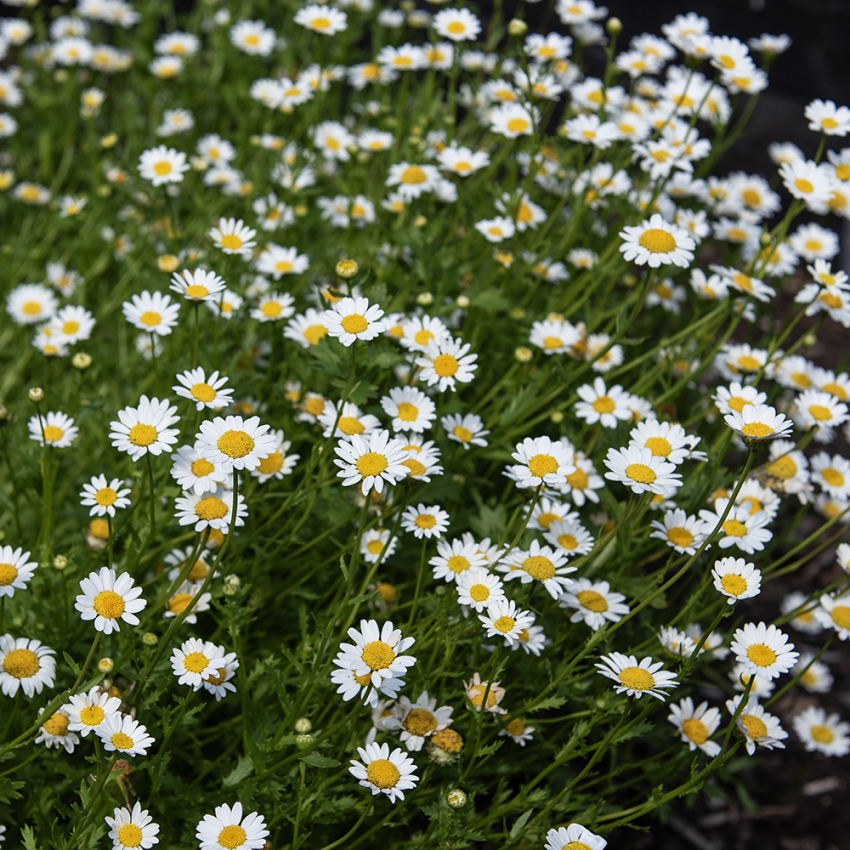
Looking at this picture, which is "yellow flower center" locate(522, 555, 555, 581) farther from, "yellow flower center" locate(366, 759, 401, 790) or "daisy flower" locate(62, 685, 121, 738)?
"daisy flower" locate(62, 685, 121, 738)

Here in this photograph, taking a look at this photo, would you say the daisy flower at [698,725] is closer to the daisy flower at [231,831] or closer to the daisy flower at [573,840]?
the daisy flower at [573,840]

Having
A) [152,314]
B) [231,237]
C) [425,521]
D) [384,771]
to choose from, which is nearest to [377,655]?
[384,771]

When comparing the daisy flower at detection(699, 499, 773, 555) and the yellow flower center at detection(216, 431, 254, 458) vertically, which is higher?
the daisy flower at detection(699, 499, 773, 555)

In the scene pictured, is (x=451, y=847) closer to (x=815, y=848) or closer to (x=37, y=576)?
(x=37, y=576)

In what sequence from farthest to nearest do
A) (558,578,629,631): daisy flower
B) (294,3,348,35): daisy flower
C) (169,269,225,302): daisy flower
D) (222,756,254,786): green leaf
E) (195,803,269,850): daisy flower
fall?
(294,3,348,35): daisy flower
(169,269,225,302): daisy flower
(558,578,629,631): daisy flower
(222,756,254,786): green leaf
(195,803,269,850): daisy flower

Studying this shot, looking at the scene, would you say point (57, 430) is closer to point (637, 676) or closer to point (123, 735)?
point (123, 735)

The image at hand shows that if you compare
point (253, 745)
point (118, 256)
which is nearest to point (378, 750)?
point (253, 745)

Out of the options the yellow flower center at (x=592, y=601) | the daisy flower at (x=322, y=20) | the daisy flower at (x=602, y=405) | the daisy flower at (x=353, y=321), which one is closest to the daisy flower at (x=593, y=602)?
the yellow flower center at (x=592, y=601)

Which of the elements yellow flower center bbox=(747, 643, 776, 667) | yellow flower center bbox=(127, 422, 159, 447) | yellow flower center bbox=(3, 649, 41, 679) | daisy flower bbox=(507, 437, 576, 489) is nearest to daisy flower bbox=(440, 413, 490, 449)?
daisy flower bbox=(507, 437, 576, 489)
